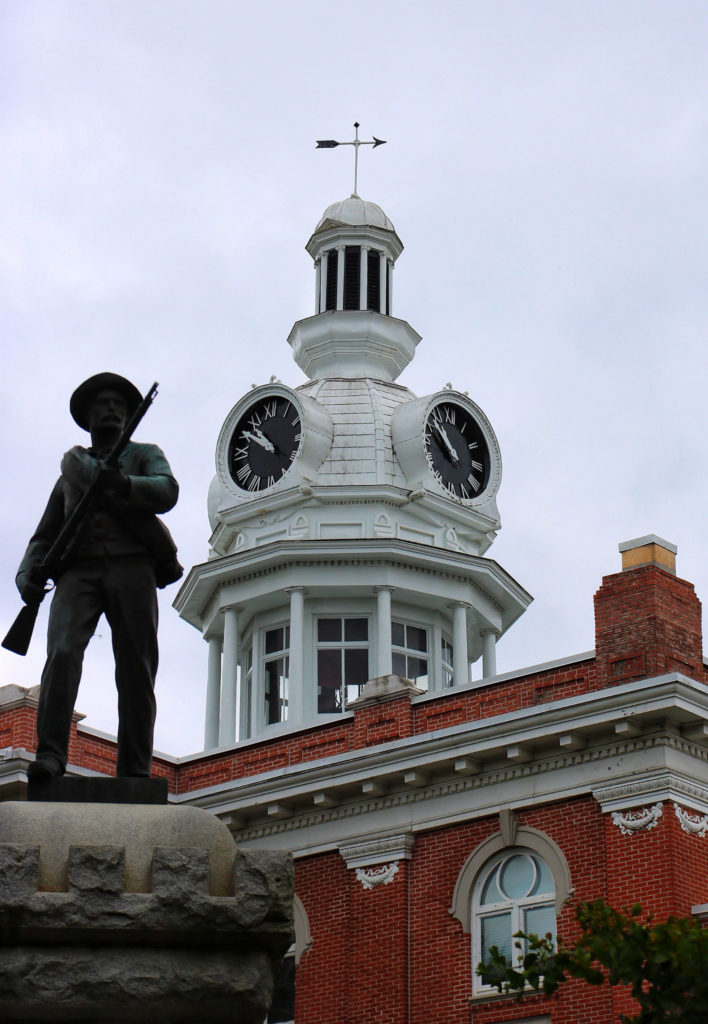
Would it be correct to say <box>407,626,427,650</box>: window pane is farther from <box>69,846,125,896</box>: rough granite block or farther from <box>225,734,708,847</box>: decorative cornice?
<box>69,846,125,896</box>: rough granite block

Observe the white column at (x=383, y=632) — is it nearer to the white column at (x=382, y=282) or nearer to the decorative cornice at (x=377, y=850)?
the decorative cornice at (x=377, y=850)

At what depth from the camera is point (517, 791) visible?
25.3m

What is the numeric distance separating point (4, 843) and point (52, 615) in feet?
4.98

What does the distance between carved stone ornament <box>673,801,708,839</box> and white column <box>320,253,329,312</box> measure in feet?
71.8

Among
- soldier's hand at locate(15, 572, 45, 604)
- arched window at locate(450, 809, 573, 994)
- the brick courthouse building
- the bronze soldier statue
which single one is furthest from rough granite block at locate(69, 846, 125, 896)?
arched window at locate(450, 809, 573, 994)

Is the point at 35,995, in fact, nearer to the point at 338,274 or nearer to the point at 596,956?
the point at 596,956

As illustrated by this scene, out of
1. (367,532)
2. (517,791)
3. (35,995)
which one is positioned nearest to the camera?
(35,995)

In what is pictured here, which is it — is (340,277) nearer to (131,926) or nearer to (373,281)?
(373,281)

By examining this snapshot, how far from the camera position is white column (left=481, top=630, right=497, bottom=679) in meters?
38.9

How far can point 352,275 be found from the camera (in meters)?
43.5

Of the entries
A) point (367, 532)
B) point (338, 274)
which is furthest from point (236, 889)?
point (338, 274)

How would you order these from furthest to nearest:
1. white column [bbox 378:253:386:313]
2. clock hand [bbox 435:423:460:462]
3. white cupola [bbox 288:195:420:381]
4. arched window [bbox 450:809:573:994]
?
white column [bbox 378:253:386:313], white cupola [bbox 288:195:420:381], clock hand [bbox 435:423:460:462], arched window [bbox 450:809:573:994]

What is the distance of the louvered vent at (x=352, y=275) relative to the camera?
43.1 metres

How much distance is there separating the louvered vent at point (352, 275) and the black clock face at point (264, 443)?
4.27m
